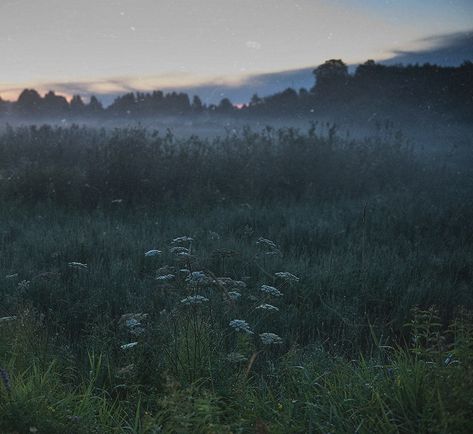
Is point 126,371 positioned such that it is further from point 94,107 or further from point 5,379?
point 94,107

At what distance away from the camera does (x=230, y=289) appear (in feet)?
15.6

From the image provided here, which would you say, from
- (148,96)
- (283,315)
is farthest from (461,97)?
(148,96)

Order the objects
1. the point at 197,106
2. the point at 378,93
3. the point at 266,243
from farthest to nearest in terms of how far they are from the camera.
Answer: the point at 197,106 → the point at 378,93 → the point at 266,243

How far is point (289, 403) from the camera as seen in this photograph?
2799mm

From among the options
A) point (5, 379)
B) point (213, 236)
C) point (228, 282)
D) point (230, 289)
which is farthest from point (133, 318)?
point (213, 236)

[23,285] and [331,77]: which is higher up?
[331,77]

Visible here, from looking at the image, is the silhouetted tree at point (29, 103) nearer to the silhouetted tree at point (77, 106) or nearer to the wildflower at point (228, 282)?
the silhouetted tree at point (77, 106)

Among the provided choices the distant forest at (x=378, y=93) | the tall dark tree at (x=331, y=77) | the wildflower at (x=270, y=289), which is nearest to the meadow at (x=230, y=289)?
the wildflower at (x=270, y=289)

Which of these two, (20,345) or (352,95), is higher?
(352,95)

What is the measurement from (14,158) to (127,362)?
929 centimetres

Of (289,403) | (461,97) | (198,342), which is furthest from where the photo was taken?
(461,97)

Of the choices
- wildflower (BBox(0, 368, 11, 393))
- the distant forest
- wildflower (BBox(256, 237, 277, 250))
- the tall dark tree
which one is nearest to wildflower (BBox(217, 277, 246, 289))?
wildflower (BBox(256, 237, 277, 250))

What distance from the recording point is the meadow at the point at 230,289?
2705 mm

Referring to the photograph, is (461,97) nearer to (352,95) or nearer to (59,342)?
(352,95)
